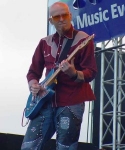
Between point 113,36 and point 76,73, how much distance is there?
325cm

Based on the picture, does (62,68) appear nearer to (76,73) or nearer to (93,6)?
(76,73)

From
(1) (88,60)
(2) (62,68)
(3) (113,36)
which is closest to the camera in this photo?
(2) (62,68)

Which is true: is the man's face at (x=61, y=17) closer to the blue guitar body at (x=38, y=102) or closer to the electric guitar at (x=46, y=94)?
the electric guitar at (x=46, y=94)

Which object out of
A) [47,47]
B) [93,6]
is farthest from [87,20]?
[47,47]

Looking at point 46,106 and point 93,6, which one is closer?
point 46,106

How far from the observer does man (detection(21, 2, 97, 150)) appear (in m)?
3.38

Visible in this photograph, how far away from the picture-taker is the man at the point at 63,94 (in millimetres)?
3377

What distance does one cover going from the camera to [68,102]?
3.40 metres

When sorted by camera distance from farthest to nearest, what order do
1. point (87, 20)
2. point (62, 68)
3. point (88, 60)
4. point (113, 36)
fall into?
point (87, 20), point (113, 36), point (88, 60), point (62, 68)

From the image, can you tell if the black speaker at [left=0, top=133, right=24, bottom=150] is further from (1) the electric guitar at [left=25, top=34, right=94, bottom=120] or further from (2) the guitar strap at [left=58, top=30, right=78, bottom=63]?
(2) the guitar strap at [left=58, top=30, right=78, bottom=63]

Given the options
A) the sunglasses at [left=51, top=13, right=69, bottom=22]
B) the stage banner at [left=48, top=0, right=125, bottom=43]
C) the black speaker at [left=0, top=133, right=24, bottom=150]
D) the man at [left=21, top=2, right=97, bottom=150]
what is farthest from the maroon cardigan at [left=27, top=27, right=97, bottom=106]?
the stage banner at [left=48, top=0, right=125, bottom=43]

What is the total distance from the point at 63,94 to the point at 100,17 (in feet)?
11.0

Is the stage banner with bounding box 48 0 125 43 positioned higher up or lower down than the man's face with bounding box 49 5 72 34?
higher up

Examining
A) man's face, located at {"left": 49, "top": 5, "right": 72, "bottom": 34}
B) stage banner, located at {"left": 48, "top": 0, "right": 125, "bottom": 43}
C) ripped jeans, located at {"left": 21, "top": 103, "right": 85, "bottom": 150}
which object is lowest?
ripped jeans, located at {"left": 21, "top": 103, "right": 85, "bottom": 150}
